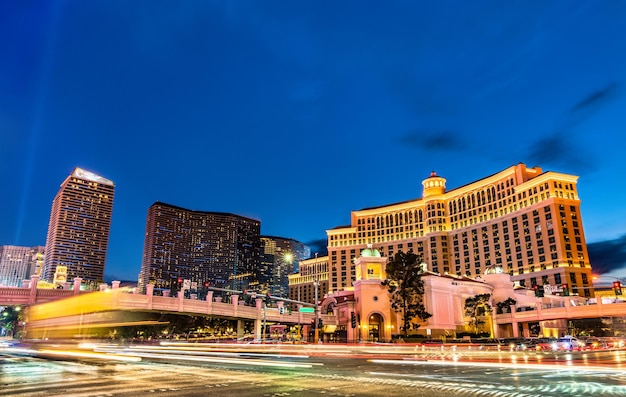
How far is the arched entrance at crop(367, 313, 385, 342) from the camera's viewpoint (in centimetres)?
8019

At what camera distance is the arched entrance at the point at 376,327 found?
80.2 m

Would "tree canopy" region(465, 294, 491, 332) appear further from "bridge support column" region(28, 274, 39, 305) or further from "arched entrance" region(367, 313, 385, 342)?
"bridge support column" region(28, 274, 39, 305)

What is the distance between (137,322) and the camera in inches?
1236

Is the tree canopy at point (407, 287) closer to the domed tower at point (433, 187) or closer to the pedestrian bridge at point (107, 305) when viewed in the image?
the pedestrian bridge at point (107, 305)

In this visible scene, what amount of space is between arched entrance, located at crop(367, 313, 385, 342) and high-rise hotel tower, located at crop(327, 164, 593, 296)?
51.4m

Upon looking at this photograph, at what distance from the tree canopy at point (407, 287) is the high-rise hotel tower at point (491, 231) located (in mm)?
50017

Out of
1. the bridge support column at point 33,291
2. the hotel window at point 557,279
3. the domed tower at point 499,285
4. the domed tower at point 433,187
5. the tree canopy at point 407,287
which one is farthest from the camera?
A: the domed tower at point 433,187

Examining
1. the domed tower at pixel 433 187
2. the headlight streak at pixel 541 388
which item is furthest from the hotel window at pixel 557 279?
the headlight streak at pixel 541 388

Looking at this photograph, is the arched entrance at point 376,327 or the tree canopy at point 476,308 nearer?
the arched entrance at point 376,327

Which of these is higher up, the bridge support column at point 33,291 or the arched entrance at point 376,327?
the bridge support column at point 33,291

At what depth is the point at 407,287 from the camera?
75.4 meters

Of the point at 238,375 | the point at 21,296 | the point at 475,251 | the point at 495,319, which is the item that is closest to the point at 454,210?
the point at 475,251

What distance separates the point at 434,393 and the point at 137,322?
23.4m

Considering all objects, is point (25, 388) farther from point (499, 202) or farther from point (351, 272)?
point (351, 272)
